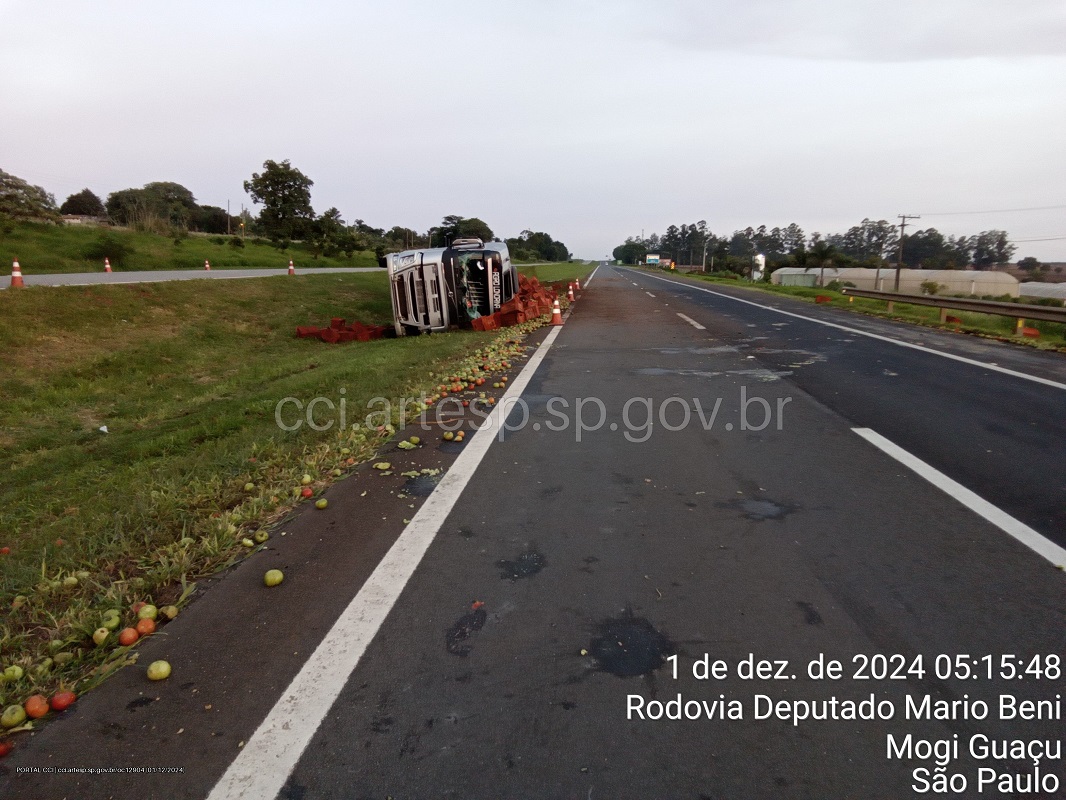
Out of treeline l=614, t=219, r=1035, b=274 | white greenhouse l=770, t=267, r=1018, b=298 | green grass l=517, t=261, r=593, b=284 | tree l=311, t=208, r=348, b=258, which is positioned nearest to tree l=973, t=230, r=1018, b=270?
treeline l=614, t=219, r=1035, b=274

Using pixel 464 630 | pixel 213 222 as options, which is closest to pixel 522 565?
pixel 464 630

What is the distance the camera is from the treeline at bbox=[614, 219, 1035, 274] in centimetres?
7975

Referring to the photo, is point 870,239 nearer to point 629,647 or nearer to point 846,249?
point 846,249

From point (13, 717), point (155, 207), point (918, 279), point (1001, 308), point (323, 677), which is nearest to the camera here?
point (13, 717)

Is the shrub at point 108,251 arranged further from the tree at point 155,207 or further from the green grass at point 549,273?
the green grass at point 549,273

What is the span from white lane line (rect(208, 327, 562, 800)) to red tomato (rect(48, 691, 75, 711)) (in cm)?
85

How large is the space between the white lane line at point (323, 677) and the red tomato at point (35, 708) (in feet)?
2.98

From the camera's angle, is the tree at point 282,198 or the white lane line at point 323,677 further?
the tree at point 282,198

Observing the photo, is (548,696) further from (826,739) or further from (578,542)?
(578,542)

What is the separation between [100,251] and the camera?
90.2 feet

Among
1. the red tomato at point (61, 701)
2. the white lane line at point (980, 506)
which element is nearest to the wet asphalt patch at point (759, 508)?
the white lane line at point (980, 506)

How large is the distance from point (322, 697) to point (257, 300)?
2026 cm

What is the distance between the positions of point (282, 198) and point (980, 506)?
52653 millimetres

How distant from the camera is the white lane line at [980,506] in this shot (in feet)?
11.8
